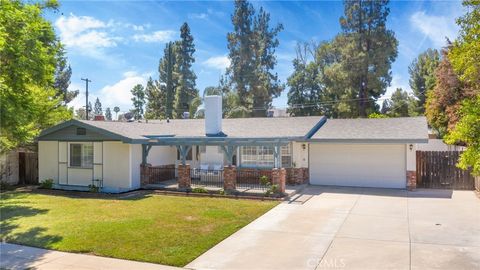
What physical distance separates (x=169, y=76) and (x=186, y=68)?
3.29 meters

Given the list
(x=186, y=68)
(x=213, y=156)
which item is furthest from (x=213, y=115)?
(x=186, y=68)

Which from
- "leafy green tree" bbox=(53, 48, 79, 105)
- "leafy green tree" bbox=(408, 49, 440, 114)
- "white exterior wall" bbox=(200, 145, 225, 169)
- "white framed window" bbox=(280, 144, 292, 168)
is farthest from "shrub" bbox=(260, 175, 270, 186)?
"leafy green tree" bbox=(53, 48, 79, 105)

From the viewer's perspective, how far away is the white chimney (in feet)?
63.0

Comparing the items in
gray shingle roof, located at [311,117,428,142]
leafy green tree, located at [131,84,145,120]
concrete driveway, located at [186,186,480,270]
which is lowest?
concrete driveway, located at [186,186,480,270]

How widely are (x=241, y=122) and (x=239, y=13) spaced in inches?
985

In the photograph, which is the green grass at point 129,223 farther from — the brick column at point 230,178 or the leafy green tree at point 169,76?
the leafy green tree at point 169,76

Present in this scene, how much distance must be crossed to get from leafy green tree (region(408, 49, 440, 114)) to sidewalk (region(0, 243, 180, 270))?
37.1 meters

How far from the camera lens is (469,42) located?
23.1 ft

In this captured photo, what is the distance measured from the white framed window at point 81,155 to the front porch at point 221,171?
251 cm

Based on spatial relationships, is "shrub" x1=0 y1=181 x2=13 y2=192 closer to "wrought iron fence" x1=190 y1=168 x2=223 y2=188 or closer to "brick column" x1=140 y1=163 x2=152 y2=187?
"brick column" x1=140 y1=163 x2=152 y2=187

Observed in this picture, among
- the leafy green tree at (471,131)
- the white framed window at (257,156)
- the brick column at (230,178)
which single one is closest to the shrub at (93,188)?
the brick column at (230,178)

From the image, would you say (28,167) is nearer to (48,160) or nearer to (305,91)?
(48,160)

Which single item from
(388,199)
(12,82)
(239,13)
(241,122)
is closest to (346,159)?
(388,199)

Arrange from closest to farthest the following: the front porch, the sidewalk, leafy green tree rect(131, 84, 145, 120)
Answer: the sidewalk
the front porch
leafy green tree rect(131, 84, 145, 120)
